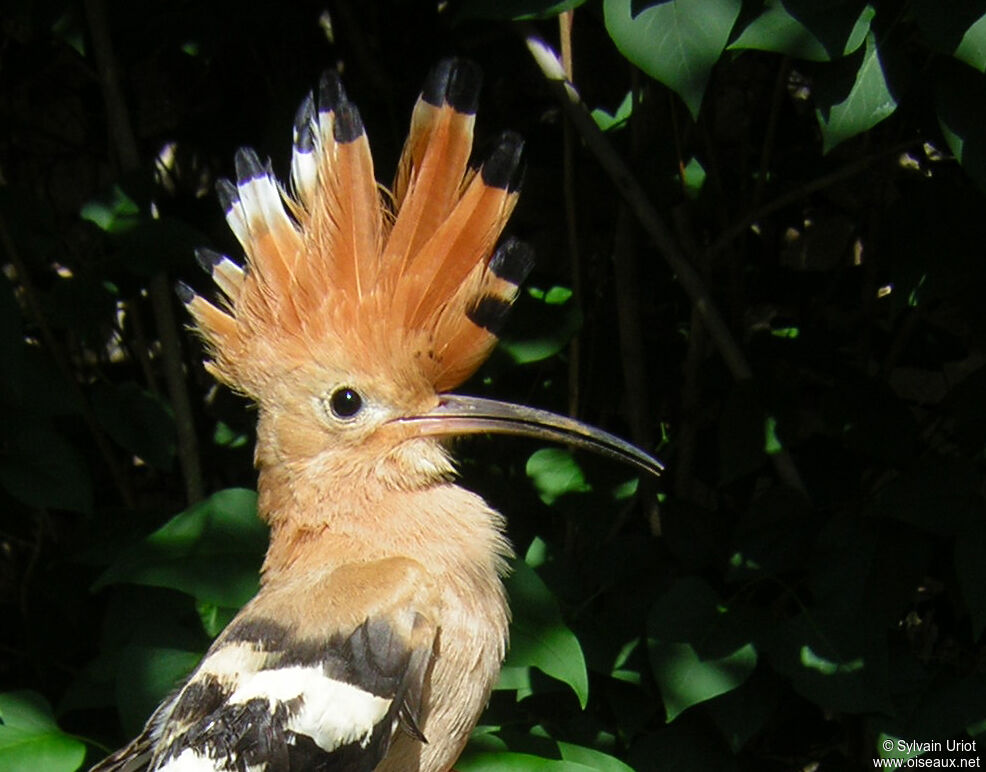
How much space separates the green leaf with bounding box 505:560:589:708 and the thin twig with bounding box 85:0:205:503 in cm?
88

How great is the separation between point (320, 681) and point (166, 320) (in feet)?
3.81

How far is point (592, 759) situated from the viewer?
71.4 inches

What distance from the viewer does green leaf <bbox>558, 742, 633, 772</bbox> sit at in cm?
180

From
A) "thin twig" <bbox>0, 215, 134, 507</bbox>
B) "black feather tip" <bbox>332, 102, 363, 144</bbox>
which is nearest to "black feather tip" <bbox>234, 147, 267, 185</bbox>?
"black feather tip" <bbox>332, 102, 363, 144</bbox>

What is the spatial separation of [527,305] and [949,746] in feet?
3.32

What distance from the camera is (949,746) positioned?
2.03 meters

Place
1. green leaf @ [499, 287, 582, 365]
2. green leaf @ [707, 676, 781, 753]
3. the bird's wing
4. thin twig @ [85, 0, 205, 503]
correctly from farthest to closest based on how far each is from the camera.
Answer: thin twig @ [85, 0, 205, 503] → green leaf @ [499, 287, 582, 365] → green leaf @ [707, 676, 781, 753] → the bird's wing

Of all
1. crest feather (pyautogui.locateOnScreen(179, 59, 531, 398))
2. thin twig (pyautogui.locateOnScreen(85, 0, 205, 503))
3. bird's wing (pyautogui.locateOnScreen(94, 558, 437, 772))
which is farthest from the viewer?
thin twig (pyautogui.locateOnScreen(85, 0, 205, 503))

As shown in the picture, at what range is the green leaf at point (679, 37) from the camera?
1.60m

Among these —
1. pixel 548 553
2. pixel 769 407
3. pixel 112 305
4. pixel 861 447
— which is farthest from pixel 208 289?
pixel 861 447

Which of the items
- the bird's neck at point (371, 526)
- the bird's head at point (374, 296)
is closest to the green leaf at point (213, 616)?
the bird's neck at point (371, 526)

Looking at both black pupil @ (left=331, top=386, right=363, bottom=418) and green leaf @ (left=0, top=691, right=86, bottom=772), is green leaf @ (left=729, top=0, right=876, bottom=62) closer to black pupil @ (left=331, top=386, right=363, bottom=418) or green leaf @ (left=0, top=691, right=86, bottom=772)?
black pupil @ (left=331, top=386, right=363, bottom=418)

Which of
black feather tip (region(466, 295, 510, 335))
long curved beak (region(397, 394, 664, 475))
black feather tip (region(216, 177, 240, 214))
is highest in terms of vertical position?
black feather tip (region(216, 177, 240, 214))

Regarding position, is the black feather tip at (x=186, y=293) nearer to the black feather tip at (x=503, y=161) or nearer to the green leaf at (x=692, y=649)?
Result: the black feather tip at (x=503, y=161)
